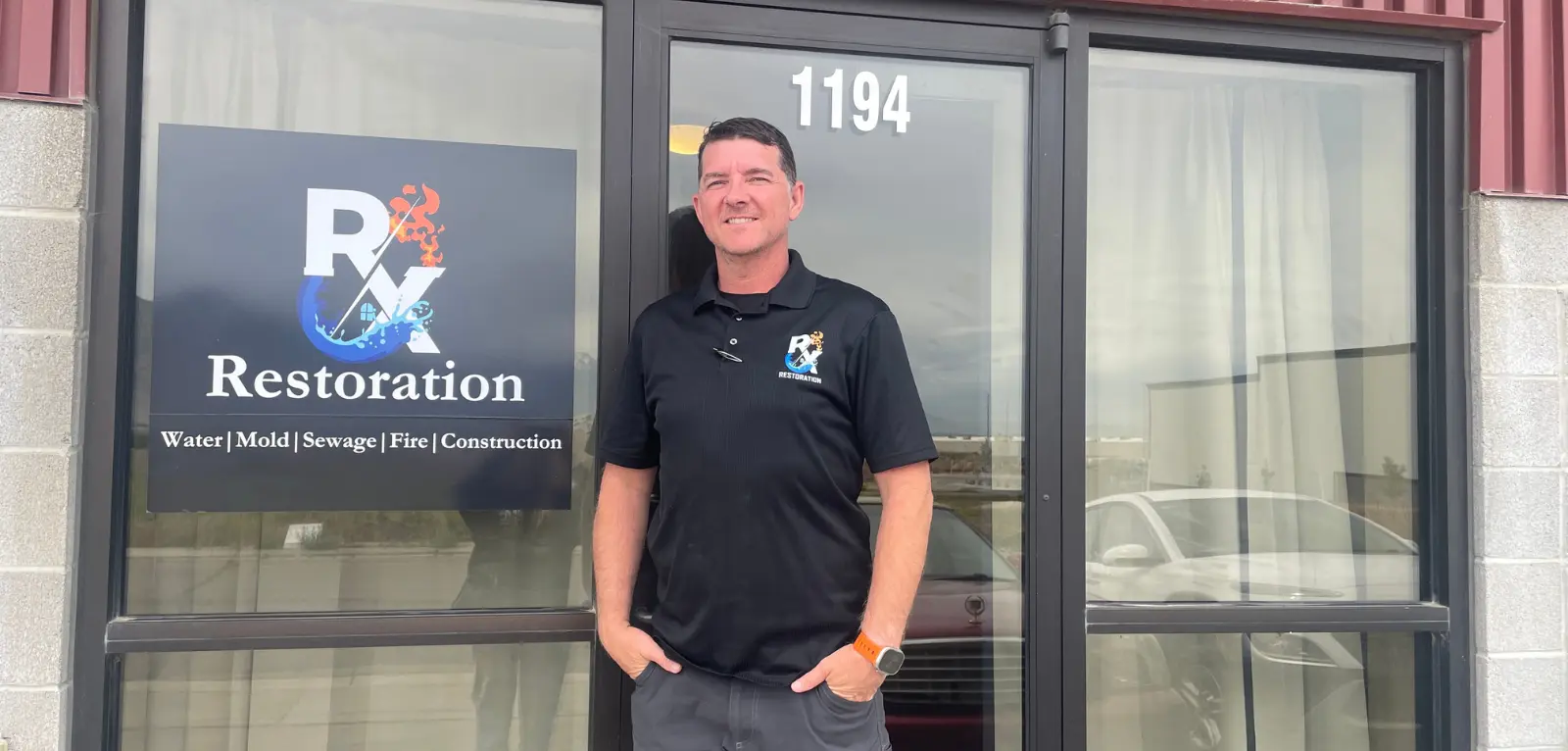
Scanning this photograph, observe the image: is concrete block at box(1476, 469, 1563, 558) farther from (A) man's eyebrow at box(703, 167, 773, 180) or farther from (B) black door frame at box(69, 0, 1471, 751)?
(A) man's eyebrow at box(703, 167, 773, 180)

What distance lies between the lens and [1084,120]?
282 centimetres

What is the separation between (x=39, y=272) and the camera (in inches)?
92.3

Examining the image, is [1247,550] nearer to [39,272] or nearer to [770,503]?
[770,503]

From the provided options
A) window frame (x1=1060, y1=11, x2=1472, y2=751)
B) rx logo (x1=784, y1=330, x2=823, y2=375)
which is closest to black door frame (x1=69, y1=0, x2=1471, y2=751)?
window frame (x1=1060, y1=11, x2=1472, y2=751)

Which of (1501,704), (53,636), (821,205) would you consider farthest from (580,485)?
(1501,704)

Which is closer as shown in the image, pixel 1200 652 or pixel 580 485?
pixel 580 485

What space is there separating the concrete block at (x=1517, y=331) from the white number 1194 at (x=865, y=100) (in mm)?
1811

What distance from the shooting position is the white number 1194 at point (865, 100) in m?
2.79

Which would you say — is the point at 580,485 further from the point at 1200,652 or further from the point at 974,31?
the point at 1200,652

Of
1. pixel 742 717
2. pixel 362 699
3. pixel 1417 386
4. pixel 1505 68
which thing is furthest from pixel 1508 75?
pixel 362 699

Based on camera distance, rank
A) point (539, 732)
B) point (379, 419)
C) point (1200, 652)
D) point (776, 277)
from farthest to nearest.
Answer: point (1200, 652) → point (539, 732) → point (379, 419) → point (776, 277)

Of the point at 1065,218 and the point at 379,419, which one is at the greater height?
the point at 1065,218

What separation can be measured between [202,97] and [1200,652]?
3279 millimetres

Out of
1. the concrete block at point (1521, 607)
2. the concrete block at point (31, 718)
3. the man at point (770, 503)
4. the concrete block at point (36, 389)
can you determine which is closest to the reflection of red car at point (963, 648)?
the man at point (770, 503)
